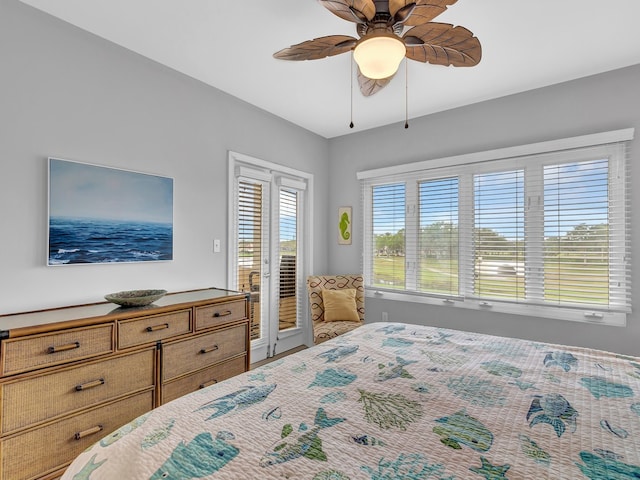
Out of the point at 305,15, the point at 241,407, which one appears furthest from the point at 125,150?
the point at 241,407

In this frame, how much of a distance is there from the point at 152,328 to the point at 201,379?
1.91 feet

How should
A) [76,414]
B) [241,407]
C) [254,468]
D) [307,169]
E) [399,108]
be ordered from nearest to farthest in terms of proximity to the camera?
1. [254,468]
2. [241,407]
3. [76,414]
4. [399,108]
5. [307,169]

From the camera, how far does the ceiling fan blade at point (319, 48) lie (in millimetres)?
1688

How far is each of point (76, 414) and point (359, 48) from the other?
94.7 inches

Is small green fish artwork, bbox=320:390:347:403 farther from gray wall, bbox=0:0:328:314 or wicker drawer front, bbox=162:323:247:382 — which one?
gray wall, bbox=0:0:328:314

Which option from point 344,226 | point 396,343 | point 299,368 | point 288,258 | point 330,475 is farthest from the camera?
point 344,226

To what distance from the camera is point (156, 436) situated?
923 millimetres

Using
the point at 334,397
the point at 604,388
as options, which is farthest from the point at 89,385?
the point at 604,388

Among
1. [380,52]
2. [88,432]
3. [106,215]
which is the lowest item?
[88,432]

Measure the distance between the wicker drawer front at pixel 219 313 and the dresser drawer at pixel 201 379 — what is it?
0.33m

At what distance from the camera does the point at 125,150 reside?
7.68 ft

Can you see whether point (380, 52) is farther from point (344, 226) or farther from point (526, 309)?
point (344, 226)

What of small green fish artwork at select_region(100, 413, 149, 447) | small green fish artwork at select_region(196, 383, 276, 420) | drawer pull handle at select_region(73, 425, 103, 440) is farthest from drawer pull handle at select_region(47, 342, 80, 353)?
small green fish artwork at select_region(196, 383, 276, 420)

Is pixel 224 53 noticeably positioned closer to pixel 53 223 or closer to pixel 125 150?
pixel 125 150
